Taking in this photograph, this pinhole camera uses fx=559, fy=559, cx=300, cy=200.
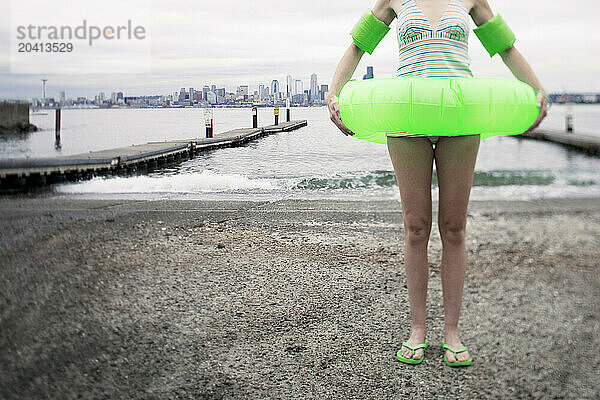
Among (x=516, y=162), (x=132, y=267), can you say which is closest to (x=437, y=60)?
(x=132, y=267)

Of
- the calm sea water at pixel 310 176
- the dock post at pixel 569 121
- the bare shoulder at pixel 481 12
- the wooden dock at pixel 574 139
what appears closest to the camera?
the bare shoulder at pixel 481 12

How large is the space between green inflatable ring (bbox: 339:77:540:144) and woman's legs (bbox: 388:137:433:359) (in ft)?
0.20

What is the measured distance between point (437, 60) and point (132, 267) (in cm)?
231

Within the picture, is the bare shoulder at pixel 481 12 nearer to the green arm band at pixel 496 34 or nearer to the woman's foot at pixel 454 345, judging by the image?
the green arm band at pixel 496 34

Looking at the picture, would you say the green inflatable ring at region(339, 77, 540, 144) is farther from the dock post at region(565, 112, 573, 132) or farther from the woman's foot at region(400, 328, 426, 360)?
the dock post at region(565, 112, 573, 132)

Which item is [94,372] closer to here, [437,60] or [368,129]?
[368,129]

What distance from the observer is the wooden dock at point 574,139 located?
1694 cm

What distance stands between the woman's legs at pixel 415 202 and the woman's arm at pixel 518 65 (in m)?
0.43

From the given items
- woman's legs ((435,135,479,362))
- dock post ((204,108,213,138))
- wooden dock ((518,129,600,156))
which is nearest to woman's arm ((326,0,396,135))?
woman's legs ((435,135,479,362))

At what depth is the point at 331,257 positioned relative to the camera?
3.49m

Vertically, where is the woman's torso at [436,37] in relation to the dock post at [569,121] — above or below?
below

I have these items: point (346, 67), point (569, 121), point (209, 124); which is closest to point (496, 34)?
point (346, 67)

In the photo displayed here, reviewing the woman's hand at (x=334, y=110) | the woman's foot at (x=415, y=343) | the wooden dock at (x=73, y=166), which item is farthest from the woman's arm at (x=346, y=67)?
the wooden dock at (x=73, y=166)

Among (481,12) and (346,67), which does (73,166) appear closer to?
(346,67)
